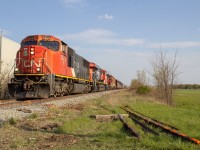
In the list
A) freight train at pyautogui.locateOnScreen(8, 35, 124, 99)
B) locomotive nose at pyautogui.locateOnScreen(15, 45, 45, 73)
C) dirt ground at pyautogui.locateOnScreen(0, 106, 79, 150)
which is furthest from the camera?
locomotive nose at pyautogui.locateOnScreen(15, 45, 45, 73)

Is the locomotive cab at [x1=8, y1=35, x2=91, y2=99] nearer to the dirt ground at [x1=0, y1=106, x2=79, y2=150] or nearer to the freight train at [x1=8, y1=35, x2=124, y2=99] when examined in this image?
the freight train at [x1=8, y1=35, x2=124, y2=99]

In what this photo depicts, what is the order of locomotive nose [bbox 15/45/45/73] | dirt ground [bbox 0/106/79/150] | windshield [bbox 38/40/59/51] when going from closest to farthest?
dirt ground [bbox 0/106/79/150]
locomotive nose [bbox 15/45/45/73]
windshield [bbox 38/40/59/51]

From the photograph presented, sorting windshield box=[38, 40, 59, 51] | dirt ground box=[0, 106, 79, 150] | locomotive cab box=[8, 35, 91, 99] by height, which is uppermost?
windshield box=[38, 40, 59, 51]

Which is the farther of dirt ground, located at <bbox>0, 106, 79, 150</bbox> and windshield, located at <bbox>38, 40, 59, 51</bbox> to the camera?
windshield, located at <bbox>38, 40, 59, 51</bbox>

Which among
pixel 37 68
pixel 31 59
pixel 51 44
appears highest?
pixel 51 44

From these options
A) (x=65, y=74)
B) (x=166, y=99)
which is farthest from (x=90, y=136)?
(x=166, y=99)

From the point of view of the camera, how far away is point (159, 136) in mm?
5934

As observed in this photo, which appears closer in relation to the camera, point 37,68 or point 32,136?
point 32,136

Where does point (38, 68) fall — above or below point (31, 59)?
below

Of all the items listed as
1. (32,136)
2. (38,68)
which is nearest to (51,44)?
(38,68)

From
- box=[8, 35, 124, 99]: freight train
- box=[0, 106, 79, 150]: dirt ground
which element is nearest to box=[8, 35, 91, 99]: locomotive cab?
box=[8, 35, 124, 99]: freight train

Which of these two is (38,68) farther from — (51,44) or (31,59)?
(51,44)

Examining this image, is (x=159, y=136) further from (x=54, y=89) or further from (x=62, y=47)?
(x=62, y=47)

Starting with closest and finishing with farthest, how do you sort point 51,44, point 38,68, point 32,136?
1. point 32,136
2. point 38,68
3. point 51,44
